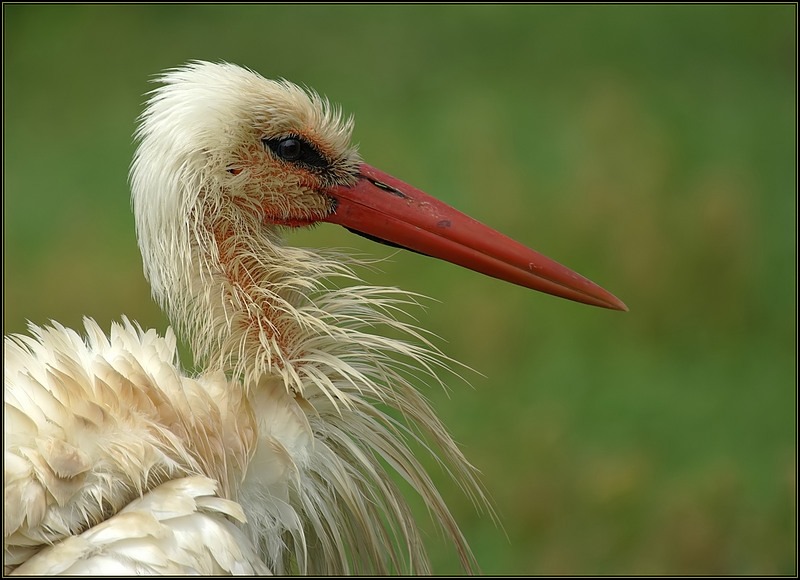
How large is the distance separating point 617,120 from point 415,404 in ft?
12.7

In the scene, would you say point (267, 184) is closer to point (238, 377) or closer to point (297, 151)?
point (297, 151)

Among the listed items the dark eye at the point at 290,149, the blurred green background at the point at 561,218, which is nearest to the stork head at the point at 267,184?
the dark eye at the point at 290,149

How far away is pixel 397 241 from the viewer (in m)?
1.78

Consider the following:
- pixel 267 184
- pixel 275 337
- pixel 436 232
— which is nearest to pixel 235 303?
pixel 275 337

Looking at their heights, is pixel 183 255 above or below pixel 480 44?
below

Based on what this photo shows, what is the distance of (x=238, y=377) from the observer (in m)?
1.59

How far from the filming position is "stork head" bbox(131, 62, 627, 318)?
161cm

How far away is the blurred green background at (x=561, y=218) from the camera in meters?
3.51

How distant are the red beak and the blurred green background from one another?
2.06 ft

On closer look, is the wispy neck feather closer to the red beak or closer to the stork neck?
the stork neck

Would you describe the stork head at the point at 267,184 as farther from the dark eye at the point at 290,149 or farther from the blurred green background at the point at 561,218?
the blurred green background at the point at 561,218

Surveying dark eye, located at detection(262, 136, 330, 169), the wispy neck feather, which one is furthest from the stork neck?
dark eye, located at detection(262, 136, 330, 169)

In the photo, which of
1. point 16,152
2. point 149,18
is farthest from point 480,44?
point 16,152

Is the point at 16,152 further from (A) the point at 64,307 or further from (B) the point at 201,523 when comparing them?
(B) the point at 201,523
